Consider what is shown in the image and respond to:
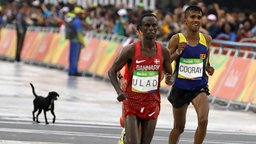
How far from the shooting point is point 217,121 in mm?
19078

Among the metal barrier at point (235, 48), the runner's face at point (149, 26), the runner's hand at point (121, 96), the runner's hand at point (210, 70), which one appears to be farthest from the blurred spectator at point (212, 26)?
the runner's hand at point (121, 96)

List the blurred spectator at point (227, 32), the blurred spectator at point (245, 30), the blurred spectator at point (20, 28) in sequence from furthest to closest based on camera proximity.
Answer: the blurred spectator at point (20, 28), the blurred spectator at point (245, 30), the blurred spectator at point (227, 32)

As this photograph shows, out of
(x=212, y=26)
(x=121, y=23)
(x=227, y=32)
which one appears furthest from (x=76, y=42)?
(x=227, y=32)

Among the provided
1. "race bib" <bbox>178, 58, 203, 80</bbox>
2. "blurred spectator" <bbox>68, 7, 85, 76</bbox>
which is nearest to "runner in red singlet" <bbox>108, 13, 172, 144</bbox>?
"race bib" <bbox>178, 58, 203, 80</bbox>

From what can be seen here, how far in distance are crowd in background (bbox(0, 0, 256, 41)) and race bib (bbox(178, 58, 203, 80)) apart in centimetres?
840

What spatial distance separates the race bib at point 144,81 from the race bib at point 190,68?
5.51 ft

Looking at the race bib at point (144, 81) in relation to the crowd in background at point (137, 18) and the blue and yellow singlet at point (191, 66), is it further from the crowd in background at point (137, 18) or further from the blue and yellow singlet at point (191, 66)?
the crowd in background at point (137, 18)

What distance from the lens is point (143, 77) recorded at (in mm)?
11258

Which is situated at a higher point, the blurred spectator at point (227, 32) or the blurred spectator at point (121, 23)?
the blurred spectator at point (227, 32)

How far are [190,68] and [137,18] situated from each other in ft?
57.6

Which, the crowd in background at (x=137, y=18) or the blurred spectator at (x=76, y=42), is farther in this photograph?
the blurred spectator at (x=76, y=42)

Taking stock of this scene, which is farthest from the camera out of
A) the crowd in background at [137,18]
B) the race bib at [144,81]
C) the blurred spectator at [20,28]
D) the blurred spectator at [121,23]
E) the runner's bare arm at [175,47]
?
the blurred spectator at [20,28]

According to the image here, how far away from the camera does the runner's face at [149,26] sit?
437 inches

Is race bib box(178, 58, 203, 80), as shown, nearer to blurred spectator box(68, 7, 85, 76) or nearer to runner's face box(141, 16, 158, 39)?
runner's face box(141, 16, 158, 39)
